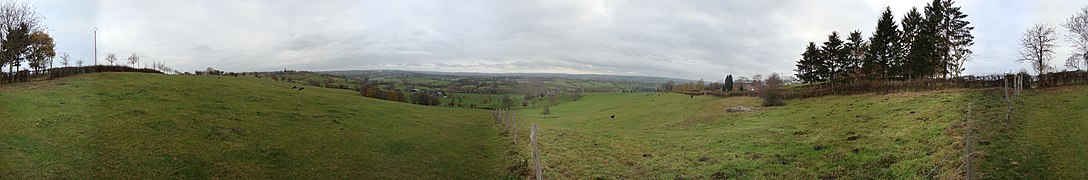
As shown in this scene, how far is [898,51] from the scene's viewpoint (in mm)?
48188

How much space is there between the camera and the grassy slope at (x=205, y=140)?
14.0 m

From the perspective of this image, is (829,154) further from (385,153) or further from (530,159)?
(385,153)

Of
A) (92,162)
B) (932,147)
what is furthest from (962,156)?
(92,162)

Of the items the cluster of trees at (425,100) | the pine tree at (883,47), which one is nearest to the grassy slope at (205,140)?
the cluster of trees at (425,100)

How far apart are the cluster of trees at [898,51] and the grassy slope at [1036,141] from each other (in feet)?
67.4

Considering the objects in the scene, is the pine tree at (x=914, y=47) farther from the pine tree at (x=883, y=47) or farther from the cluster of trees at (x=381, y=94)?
the cluster of trees at (x=381, y=94)

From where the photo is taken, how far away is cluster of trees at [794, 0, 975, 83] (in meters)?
43.7

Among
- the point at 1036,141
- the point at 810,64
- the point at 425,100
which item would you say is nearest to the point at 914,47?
the point at 810,64

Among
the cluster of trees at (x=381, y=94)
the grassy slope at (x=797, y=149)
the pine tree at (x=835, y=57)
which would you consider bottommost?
the grassy slope at (x=797, y=149)

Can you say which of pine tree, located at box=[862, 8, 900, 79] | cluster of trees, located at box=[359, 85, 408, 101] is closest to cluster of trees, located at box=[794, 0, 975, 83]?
pine tree, located at box=[862, 8, 900, 79]

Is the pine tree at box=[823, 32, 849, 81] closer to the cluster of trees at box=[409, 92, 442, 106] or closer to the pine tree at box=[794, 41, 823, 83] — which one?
the pine tree at box=[794, 41, 823, 83]

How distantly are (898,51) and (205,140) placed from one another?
2282 inches

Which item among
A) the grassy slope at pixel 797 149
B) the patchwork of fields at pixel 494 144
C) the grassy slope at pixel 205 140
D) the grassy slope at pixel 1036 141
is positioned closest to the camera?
the grassy slope at pixel 1036 141

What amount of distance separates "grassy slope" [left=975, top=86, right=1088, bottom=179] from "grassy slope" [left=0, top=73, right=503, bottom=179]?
1482 centimetres
